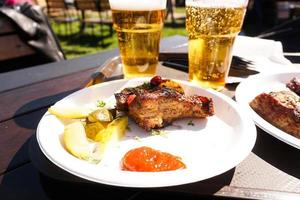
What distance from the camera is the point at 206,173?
683 millimetres

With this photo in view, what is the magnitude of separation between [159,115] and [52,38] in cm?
246

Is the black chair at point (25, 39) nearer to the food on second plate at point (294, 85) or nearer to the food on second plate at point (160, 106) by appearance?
the food on second plate at point (160, 106)

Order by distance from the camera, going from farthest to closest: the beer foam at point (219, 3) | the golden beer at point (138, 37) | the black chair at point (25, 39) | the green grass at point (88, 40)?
the green grass at point (88, 40) < the black chair at point (25, 39) < the golden beer at point (138, 37) < the beer foam at point (219, 3)

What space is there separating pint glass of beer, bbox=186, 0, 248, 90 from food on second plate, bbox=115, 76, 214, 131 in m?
0.33

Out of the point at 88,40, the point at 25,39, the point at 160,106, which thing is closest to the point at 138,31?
the point at 160,106

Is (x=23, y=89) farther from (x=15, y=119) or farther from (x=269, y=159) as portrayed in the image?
(x=269, y=159)

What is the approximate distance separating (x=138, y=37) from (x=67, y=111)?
560 mm

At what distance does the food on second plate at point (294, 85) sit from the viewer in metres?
1.21

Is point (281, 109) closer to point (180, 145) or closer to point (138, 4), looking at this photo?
point (180, 145)

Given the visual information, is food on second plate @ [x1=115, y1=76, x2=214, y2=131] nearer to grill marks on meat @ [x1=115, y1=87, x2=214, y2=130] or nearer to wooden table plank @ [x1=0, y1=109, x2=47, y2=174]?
grill marks on meat @ [x1=115, y1=87, x2=214, y2=130]

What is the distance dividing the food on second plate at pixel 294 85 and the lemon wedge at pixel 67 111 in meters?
0.80

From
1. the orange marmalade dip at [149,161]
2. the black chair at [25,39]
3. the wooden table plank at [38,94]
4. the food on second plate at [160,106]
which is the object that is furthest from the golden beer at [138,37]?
the black chair at [25,39]

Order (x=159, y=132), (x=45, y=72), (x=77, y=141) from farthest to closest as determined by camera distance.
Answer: (x=45, y=72), (x=159, y=132), (x=77, y=141)

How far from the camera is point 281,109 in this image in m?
0.99
